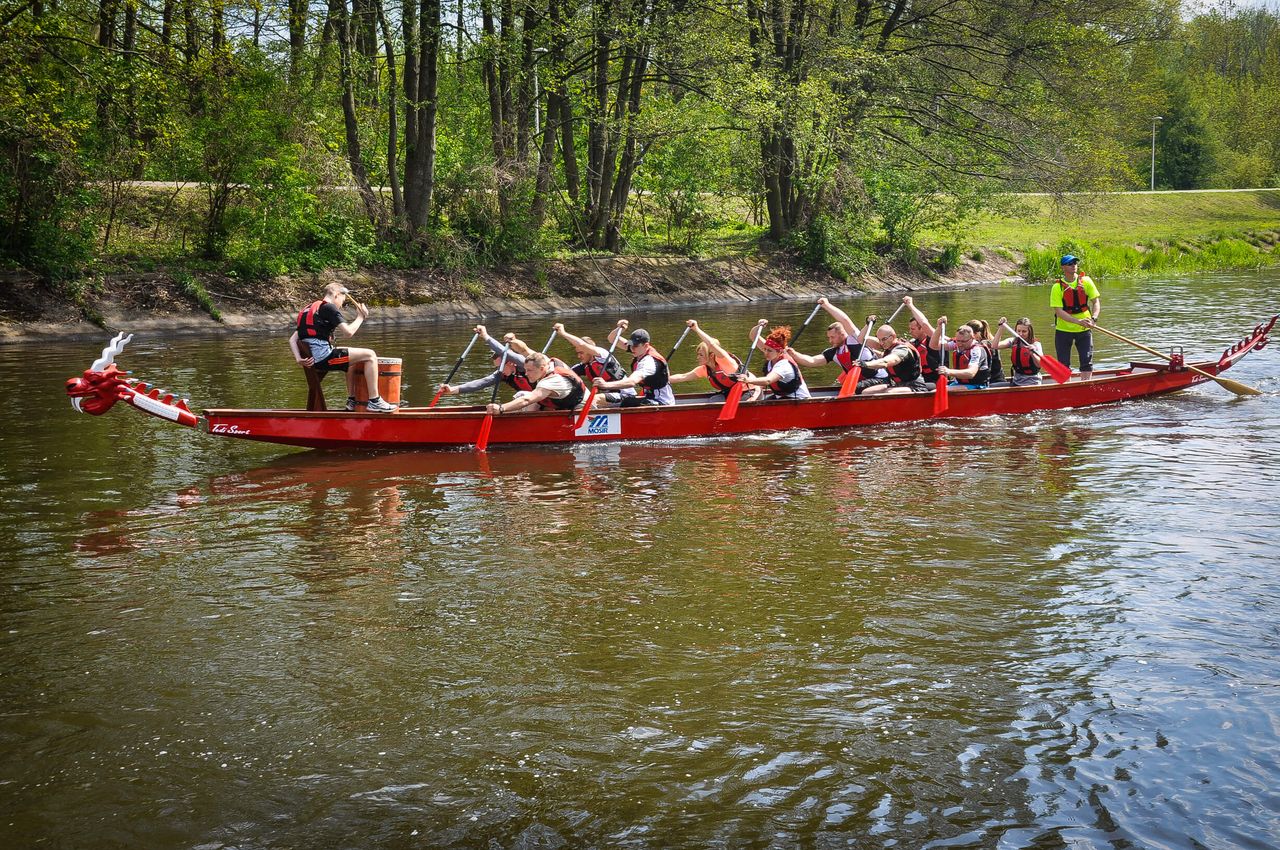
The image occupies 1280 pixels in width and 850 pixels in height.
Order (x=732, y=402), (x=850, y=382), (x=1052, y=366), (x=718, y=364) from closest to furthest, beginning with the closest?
(x=732, y=402) < (x=718, y=364) < (x=850, y=382) < (x=1052, y=366)

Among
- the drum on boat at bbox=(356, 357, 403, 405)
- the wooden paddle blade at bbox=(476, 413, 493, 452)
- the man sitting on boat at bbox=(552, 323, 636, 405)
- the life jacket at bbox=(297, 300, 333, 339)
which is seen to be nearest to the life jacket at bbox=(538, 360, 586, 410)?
the man sitting on boat at bbox=(552, 323, 636, 405)

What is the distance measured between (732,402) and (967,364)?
150 inches

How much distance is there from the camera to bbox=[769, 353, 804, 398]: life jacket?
1428 centimetres

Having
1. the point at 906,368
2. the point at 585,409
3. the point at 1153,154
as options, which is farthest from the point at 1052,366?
the point at 1153,154

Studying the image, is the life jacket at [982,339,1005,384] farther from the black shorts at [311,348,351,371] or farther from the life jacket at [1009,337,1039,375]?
the black shorts at [311,348,351,371]

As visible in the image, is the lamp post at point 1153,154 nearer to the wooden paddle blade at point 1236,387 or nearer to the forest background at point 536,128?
the forest background at point 536,128

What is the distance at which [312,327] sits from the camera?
495 inches

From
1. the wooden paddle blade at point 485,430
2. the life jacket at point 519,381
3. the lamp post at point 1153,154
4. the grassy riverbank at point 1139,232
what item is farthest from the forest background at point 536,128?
the lamp post at point 1153,154

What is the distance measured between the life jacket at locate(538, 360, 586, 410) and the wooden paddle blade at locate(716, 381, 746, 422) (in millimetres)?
1680

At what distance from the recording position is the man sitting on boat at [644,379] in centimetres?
1367

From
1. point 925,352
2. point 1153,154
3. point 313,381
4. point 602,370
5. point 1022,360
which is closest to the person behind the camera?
point 313,381

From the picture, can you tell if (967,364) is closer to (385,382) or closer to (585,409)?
(585,409)

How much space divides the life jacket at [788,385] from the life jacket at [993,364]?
301 centimetres

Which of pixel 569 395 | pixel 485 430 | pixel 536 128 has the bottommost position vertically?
pixel 485 430
